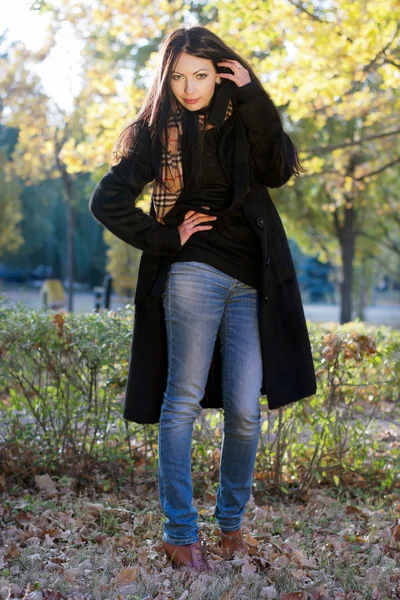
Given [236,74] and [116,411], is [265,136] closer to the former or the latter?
[236,74]

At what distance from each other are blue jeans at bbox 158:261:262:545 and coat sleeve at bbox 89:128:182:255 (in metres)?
0.11

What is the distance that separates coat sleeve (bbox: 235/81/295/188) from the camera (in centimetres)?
266

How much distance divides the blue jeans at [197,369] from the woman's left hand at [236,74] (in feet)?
2.27

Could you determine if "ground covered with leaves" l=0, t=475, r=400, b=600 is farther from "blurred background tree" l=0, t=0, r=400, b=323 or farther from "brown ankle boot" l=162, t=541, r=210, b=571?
"blurred background tree" l=0, t=0, r=400, b=323

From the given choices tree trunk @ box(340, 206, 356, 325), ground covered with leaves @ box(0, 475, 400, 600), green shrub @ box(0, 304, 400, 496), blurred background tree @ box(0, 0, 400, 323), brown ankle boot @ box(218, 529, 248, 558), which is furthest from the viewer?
tree trunk @ box(340, 206, 356, 325)

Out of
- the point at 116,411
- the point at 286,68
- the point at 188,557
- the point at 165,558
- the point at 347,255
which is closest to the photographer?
the point at 188,557

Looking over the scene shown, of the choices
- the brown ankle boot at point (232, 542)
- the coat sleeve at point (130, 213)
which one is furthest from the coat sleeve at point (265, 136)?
the brown ankle boot at point (232, 542)

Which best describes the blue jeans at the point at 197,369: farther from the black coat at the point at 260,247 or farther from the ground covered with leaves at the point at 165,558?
the ground covered with leaves at the point at 165,558

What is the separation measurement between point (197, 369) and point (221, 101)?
1.00 m

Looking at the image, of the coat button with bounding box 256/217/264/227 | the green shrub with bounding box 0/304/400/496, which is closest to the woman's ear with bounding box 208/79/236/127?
the coat button with bounding box 256/217/264/227

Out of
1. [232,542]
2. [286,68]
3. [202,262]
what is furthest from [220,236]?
[286,68]

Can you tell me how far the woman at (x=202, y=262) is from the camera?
2.61m

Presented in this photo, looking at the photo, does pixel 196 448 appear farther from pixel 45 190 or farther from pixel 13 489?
pixel 45 190

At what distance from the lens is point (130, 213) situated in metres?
2.60
